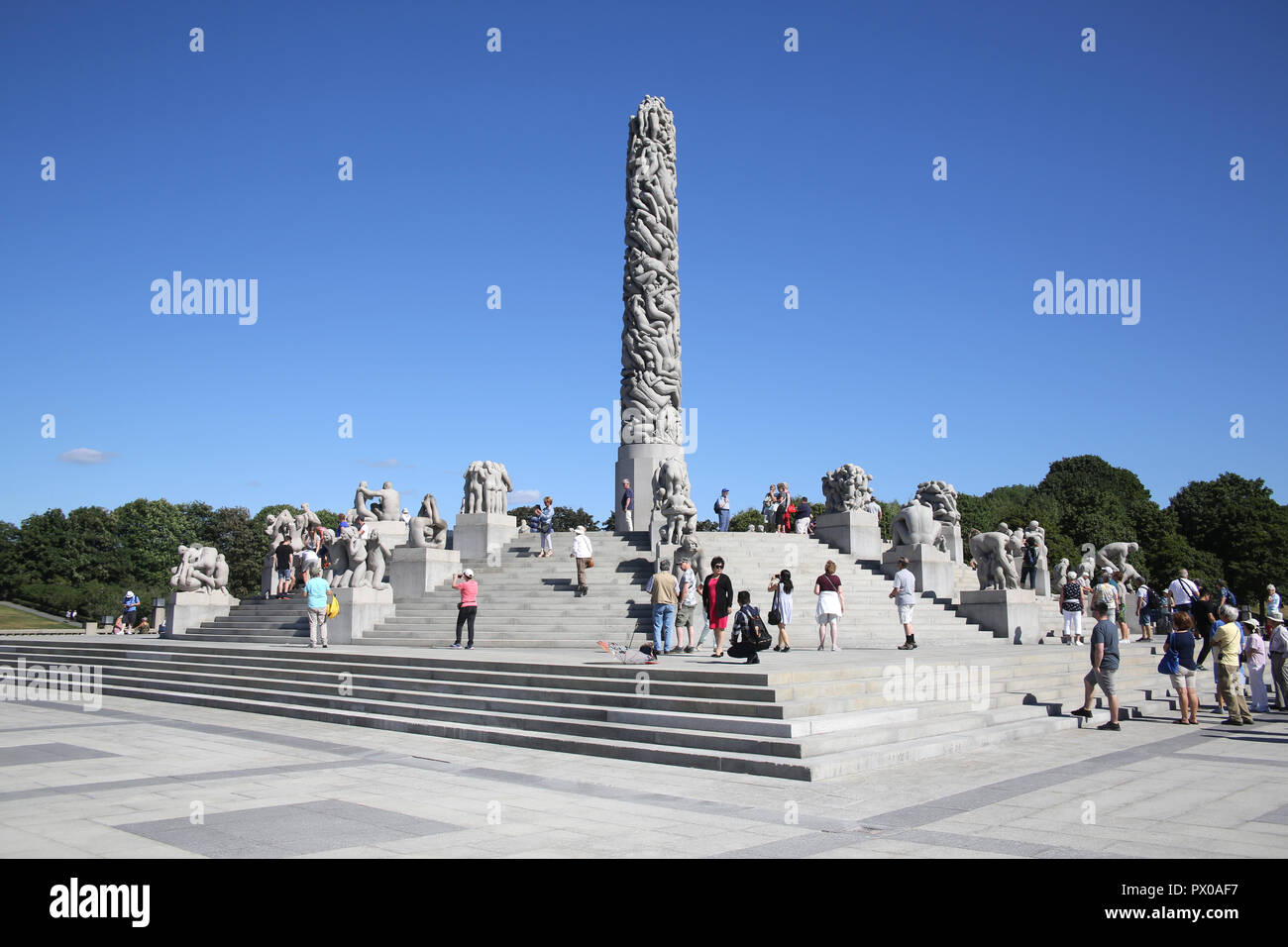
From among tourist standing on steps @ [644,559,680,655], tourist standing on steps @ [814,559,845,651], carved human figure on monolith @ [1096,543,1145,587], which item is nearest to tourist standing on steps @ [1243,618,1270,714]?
tourist standing on steps @ [814,559,845,651]

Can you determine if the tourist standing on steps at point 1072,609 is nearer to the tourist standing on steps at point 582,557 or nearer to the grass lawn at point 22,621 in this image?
the tourist standing on steps at point 582,557

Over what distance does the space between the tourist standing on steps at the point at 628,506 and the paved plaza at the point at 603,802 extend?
19000mm

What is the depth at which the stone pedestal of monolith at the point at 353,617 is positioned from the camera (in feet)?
70.5

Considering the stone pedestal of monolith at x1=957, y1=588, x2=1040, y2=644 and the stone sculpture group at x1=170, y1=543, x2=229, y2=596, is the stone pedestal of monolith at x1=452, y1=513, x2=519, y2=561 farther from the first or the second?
the stone pedestal of monolith at x1=957, y1=588, x2=1040, y2=644

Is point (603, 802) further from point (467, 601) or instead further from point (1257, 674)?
point (1257, 674)

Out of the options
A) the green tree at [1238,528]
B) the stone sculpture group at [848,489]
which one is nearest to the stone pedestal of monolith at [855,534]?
the stone sculpture group at [848,489]

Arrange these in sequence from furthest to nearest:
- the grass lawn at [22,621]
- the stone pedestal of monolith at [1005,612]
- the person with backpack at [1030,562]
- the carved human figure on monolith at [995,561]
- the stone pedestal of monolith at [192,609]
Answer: the grass lawn at [22,621] < the person with backpack at [1030,562] < the stone pedestal of monolith at [192,609] < the carved human figure on monolith at [995,561] < the stone pedestal of monolith at [1005,612]

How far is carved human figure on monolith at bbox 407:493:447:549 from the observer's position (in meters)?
24.6

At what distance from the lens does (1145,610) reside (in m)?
27.1

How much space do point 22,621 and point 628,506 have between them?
30.1m

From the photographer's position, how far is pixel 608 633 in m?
19.2

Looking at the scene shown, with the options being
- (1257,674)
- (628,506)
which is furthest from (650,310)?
(1257,674)

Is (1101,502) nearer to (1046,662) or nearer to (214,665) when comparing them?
(1046,662)
